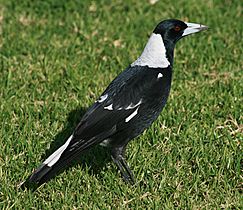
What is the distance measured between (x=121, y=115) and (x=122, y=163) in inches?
14.4

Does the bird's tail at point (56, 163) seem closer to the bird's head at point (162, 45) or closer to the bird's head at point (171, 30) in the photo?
the bird's head at point (162, 45)

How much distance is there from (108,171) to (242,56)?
2.04m

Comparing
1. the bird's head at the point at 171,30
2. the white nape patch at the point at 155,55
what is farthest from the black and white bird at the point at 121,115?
the bird's head at the point at 171,30

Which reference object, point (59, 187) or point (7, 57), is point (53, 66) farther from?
point (59, 187)

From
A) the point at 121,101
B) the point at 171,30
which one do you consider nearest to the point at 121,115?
the point at 121,101

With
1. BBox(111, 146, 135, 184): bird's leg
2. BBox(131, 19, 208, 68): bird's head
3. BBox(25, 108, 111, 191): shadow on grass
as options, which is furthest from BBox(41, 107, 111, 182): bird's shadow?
BBox(131, 19, 208, 68): bird's head

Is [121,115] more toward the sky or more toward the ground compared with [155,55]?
more toward the ground

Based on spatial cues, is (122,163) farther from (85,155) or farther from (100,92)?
(100,92)

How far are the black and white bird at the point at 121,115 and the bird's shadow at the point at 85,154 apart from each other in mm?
192

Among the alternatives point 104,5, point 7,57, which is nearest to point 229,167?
point 7,57

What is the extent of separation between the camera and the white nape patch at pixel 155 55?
150 inches

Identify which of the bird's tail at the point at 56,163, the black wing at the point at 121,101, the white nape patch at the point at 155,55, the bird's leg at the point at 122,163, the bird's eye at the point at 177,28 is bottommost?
the bird's leg at the point at 122,163

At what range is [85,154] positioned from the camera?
4008 mm

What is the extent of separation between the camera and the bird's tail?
339 cm
